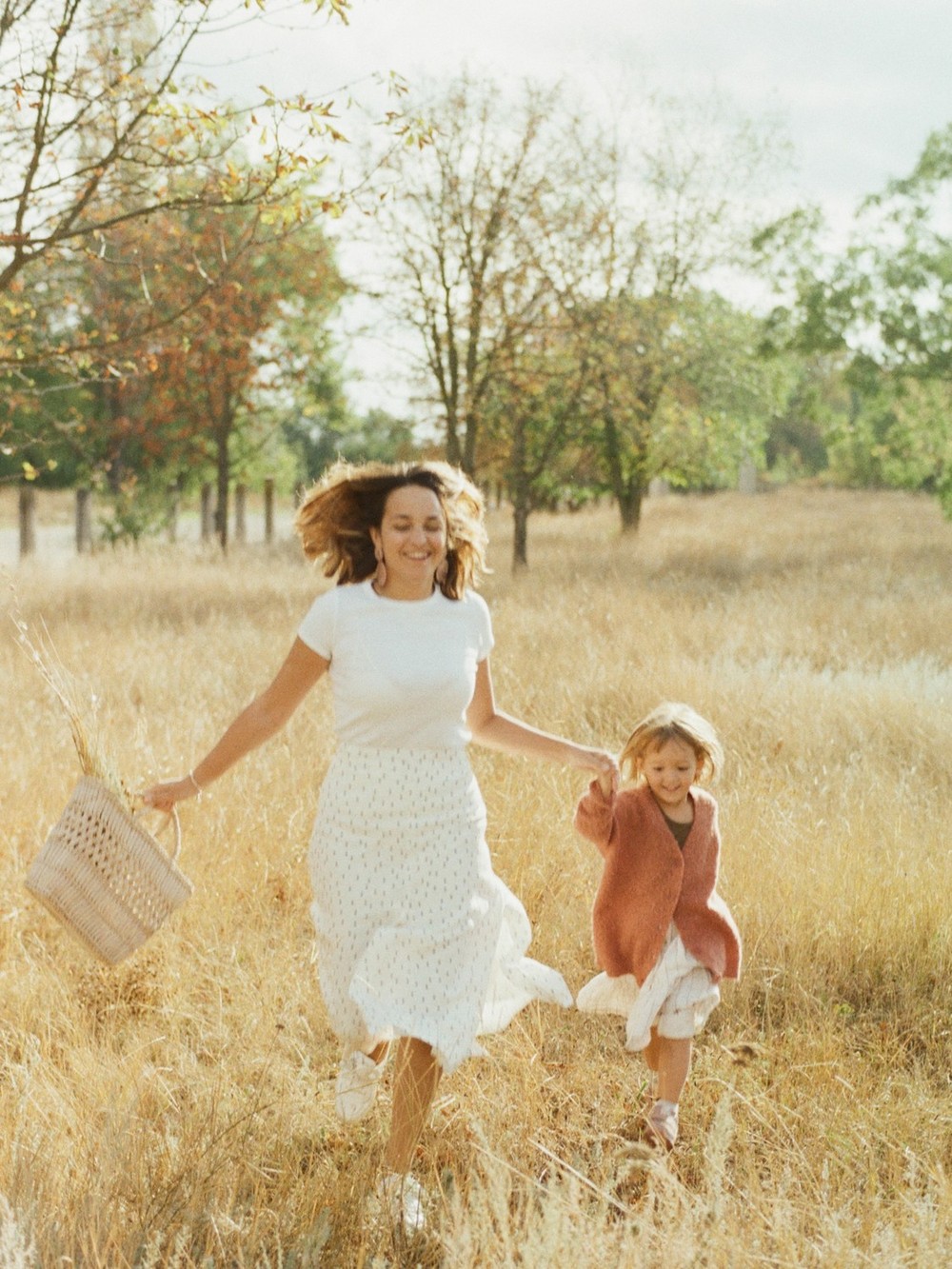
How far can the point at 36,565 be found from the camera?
666 inches

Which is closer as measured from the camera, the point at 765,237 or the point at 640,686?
the point at 640,686

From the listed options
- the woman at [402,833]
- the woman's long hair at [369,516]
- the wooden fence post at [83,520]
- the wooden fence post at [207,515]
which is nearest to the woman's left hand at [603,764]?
the woman at [402,833]

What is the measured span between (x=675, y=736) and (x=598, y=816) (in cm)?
30

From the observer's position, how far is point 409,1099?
3.12 m

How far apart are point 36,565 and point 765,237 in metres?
14.2

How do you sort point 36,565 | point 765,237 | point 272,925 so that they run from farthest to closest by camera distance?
point 765,237 < point 36,565 < point 272,925

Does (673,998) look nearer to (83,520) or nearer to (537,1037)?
(537,1037)

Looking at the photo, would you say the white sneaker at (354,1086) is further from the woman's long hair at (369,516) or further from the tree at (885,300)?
the tree at (885,300)

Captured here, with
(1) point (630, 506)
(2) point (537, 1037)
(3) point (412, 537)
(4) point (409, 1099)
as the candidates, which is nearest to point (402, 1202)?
(4) point (409, 1099)

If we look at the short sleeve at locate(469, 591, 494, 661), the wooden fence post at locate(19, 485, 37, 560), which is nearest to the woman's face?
the short sleeve at locate(469, 591, 494, 661)

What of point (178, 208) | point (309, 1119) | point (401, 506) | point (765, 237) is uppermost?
point (765, 237)

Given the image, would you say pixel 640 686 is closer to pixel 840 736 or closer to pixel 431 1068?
pixel 840 736

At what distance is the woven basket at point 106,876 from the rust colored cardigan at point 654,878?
1.12 m

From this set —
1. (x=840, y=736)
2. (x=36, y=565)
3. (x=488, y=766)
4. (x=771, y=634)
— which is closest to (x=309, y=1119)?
(x=488, y=766)
